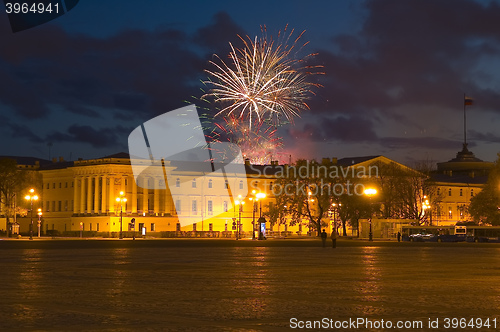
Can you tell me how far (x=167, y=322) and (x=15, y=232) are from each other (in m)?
104

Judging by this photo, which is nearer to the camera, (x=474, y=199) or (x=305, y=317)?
(x=305, y=317)

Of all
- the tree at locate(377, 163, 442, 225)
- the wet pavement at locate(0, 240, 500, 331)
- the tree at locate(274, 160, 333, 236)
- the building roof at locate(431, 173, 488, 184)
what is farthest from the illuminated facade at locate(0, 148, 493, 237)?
the wet pavement at locate(0, 240, 500, 331)

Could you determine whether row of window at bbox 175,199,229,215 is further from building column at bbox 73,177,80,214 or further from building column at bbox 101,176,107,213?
building column at bbox 73,177,80,214

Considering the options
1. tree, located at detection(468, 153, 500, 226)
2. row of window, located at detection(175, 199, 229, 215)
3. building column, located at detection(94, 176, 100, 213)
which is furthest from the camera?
row of window, located at detection(175, 199, 229, 215)

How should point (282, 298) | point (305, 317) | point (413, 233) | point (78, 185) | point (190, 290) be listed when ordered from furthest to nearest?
1. point (78, 185)
2. point (413, 233)
3. point (190, 290)
4. point (282, 298)
5. point (305, 317)

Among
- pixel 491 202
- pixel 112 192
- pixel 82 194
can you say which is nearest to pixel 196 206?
pixel 112 192

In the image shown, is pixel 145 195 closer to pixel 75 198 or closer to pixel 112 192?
pixel 112 192

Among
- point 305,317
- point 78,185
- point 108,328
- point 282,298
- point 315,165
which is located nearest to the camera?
point 108,328

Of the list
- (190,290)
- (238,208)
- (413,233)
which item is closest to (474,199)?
(413,233)

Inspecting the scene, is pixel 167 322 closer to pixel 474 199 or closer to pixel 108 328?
pixel 108 328

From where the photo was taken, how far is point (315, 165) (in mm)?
121938

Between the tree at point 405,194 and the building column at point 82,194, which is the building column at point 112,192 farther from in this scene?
the tree at point 405,194

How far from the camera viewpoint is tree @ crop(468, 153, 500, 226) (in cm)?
10950

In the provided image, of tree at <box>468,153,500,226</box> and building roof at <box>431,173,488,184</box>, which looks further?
building roof at <box>431,173,488,184</box>
